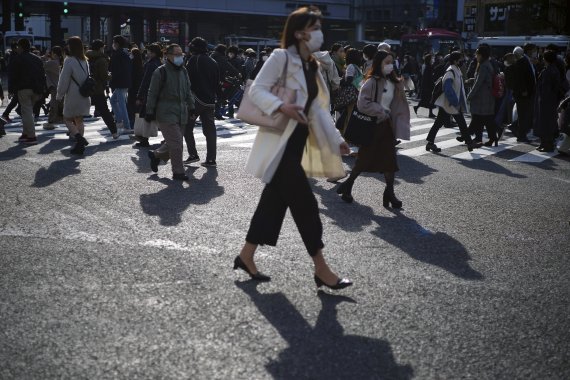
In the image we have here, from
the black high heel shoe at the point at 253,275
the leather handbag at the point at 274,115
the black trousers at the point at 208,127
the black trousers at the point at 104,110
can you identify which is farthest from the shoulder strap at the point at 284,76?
the black trousers at the point at 104,110

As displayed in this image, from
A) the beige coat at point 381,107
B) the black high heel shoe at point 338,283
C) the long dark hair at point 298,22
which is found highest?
the long dark hair at point 298,22

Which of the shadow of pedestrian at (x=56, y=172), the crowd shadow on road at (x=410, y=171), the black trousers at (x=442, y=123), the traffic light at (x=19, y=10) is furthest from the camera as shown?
the traffic light at (x=19, y=10)

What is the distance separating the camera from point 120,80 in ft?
46.6

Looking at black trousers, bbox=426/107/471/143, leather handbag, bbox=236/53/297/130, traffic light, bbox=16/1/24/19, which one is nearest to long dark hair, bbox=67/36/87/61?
black trousers, bbox=426/107/471/143

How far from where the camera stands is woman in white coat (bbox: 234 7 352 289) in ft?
15.0

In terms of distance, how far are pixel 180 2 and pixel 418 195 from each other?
54318 millimetres

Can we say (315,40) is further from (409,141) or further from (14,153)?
(409,141)

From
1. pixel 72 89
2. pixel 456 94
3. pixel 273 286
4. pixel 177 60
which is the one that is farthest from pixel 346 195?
pixel 72 89

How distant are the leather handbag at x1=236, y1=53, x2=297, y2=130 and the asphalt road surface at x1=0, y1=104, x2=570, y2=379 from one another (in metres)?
1.06

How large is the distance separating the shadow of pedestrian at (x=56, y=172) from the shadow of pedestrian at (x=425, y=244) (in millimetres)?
4043

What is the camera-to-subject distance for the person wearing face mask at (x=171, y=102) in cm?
915

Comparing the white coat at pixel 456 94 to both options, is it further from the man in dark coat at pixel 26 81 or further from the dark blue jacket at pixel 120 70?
the man in dark coat at pixel 26 81

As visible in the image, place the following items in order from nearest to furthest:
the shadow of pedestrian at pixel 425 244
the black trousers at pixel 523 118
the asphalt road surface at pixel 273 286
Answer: the asphalt road surface at pixel 273 286, the shadow of pedestrian at pixel 425 244, the black trousers at pixel 523 118

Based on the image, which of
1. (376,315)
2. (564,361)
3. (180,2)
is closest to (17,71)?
(376,315)
